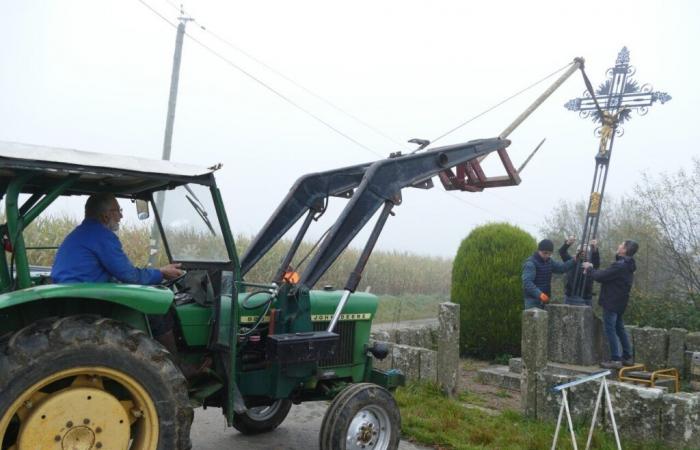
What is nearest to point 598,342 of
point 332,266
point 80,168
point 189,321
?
point 189,321

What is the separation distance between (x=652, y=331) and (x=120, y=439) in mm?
8011

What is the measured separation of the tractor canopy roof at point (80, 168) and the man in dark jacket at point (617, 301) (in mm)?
6499

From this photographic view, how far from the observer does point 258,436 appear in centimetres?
589

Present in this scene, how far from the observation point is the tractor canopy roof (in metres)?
3.47

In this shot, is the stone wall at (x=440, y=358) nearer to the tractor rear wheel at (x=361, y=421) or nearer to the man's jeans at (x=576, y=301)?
the tractor rear wheel at (x=361, y=421)

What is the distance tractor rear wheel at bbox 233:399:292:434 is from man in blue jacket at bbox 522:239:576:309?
441 centimetres

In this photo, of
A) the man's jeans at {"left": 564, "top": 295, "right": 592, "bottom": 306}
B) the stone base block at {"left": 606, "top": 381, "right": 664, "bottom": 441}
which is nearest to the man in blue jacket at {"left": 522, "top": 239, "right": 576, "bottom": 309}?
the man's jeans at {"left": 564, "top": 295, "right": 592, "bottom": 306}

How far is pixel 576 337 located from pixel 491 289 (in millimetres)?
1566

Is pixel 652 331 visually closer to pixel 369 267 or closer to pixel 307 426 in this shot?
pixel 307 426

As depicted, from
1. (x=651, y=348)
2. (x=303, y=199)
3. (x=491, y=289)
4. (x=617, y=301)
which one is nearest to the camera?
(x=303, y=199)

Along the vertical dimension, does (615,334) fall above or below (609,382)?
above

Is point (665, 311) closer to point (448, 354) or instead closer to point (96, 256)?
point (448, 354)

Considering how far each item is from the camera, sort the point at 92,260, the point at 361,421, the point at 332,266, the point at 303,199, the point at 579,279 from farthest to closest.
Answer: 1. the point at 332,266
2. the point at 579,279
3. the point at 303,199
4. the point at 361,421
5. the point at 92,260

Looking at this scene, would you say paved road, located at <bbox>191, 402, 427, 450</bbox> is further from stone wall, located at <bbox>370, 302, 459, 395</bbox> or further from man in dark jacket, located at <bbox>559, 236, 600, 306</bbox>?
man in dark jacket, located at <bbox>559, 236, 600, 306</bbox>
